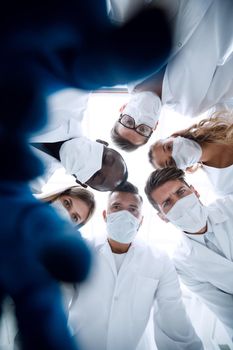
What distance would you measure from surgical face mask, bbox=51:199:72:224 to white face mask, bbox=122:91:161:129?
0.54m

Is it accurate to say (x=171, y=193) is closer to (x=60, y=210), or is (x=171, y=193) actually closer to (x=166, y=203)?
(x=166, y=203)

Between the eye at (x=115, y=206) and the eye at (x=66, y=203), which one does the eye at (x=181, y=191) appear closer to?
the eye at (x=115, y=206)

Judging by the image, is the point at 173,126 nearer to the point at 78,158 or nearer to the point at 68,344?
the point at 78,158

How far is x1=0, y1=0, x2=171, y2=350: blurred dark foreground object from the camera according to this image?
2.36 ft

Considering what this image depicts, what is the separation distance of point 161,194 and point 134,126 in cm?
38

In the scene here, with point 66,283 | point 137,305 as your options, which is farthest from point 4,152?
point 137,305

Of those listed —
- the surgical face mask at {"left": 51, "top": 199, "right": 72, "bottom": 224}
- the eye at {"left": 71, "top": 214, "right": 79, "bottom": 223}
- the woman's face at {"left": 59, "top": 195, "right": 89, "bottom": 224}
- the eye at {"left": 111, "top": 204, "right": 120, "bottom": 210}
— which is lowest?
the eye at {"left": 71, "top": 214, "right": 79, "bottom": 223}

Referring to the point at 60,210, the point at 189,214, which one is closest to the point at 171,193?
the point at 189,214

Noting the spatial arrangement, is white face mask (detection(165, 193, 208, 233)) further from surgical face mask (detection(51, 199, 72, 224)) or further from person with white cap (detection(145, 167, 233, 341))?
surgical face mask (detection(51, 199, 72, 224))

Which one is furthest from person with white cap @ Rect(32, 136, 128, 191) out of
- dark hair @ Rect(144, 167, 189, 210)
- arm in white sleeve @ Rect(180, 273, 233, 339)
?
arm in white sleeve @ Rect(180, 273, 233, 339)

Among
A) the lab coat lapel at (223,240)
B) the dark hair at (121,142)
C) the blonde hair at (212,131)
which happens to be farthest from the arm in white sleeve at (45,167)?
the lab coat lapel at (223,240)

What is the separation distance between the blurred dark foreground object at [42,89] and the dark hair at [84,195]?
224 mm

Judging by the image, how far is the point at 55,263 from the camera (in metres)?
1.01

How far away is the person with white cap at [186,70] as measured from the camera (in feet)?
2.92
